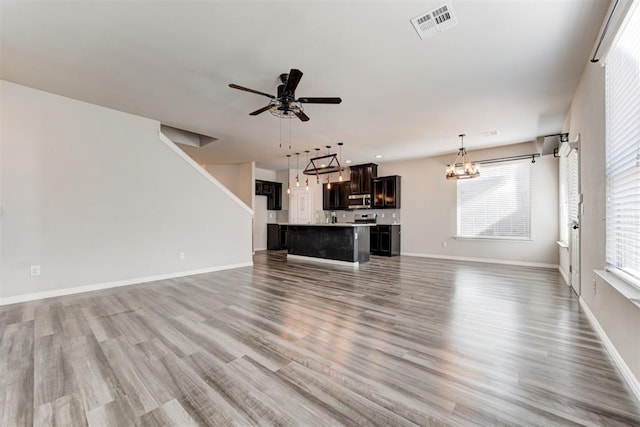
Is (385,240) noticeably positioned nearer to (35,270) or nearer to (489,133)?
(489,133)

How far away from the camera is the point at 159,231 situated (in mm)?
4867

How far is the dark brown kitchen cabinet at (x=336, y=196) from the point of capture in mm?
9055

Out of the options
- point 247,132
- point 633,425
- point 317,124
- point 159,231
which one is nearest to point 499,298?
point 633,425

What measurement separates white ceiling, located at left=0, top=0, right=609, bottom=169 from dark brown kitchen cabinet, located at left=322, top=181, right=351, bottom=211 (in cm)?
427

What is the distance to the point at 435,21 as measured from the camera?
2.38m

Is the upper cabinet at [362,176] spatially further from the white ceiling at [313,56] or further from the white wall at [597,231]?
the white wall at [597,231]

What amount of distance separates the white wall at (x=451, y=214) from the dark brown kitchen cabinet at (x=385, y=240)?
314mm

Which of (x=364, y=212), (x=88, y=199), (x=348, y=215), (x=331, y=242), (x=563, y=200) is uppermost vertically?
(x=563, y=200)

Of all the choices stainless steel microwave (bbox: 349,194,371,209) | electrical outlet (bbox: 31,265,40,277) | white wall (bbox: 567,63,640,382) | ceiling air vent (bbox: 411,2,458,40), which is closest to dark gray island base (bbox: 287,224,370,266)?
stainless steel microwave (bbox: 349,194,371,209)

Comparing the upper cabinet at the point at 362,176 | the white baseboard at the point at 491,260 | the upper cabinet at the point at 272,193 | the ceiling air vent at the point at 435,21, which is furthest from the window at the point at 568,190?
the upper cabinet at the point at 272,193

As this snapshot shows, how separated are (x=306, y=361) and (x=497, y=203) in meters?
6.68

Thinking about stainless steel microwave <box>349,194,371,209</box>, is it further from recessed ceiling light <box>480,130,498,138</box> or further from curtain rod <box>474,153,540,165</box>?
recessed ceiling light <box>480,130,498,138</box>

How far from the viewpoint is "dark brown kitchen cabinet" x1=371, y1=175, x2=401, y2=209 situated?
321 inches

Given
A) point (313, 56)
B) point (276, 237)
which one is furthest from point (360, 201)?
point (313, 56)
